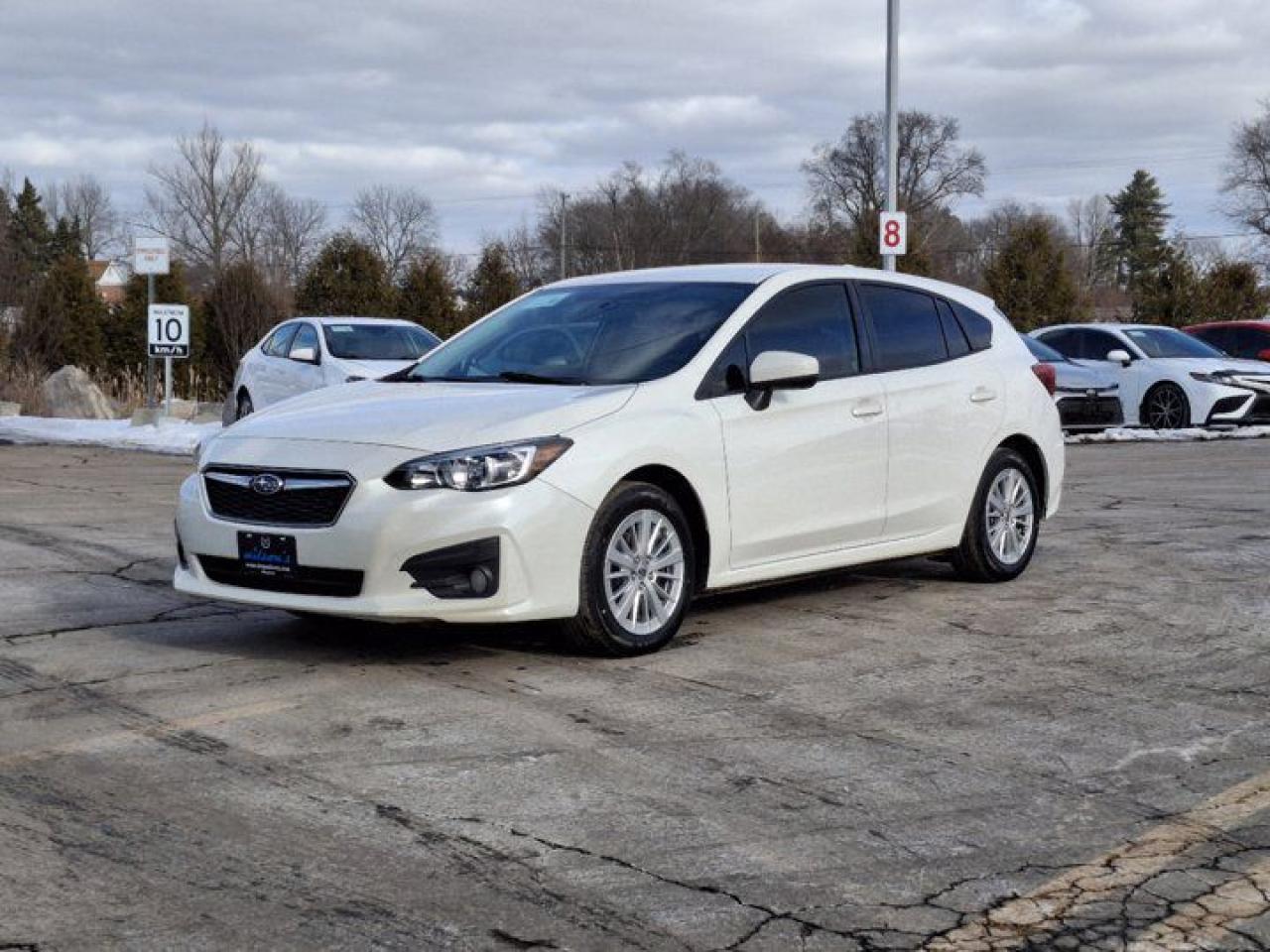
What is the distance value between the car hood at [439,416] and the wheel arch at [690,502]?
12.1 inches

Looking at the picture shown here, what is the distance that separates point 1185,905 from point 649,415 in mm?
3461

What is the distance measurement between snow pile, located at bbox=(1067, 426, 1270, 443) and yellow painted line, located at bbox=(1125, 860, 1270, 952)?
57.0ft

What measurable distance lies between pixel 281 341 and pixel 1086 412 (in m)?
10.3

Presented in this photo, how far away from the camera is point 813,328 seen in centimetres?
807

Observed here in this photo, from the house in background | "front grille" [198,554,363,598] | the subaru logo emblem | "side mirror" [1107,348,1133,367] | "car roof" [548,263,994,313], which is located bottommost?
"front grille" [198,554,363,598]

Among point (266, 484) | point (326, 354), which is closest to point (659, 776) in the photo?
point (266, 484)

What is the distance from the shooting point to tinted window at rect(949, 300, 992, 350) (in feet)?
29.7

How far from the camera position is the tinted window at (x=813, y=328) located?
7.77 meters

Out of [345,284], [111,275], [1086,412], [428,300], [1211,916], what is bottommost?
[1211,916]

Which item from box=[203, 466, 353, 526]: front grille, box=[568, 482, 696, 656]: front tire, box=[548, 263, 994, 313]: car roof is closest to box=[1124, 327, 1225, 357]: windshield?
box=[548, 263, 994, 313]: car roof

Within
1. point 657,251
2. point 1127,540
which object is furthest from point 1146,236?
point 1127,540

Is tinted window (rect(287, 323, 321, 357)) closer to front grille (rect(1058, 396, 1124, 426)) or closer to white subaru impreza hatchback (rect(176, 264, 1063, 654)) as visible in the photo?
front grille (rect(1058, 396, 1124, 426))

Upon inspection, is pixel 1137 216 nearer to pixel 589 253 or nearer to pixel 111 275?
pixel 589 253

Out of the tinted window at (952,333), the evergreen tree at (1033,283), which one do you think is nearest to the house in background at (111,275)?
the evergreen tree at (1033,283)
